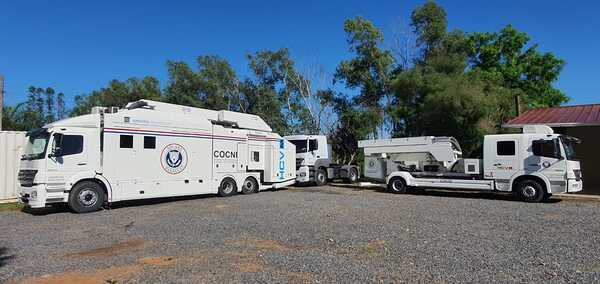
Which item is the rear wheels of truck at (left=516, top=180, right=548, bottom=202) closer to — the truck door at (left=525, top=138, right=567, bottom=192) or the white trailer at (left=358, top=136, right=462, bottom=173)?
the truck door at (left=525, top=138, right=567, bottom=192)

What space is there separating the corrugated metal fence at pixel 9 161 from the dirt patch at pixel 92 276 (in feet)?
36.9

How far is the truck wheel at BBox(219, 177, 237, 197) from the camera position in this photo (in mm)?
16078

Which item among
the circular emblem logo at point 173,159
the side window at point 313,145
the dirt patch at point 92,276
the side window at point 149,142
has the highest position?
the side window at point 313,145

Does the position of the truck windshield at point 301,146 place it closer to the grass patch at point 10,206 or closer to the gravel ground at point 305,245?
the gravel ground at point 305,245

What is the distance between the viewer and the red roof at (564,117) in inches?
655

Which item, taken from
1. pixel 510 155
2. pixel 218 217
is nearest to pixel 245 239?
pixel 218 217

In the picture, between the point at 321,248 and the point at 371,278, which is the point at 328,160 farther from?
the point at 371,278

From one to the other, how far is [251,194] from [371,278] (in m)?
12.1

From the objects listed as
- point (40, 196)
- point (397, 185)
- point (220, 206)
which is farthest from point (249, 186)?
point (40, 196)

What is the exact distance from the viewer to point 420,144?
56.2ft

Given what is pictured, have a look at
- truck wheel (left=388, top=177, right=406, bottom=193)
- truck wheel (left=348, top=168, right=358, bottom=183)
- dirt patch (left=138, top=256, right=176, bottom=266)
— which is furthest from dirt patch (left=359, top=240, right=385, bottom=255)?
truck wheel (left=348, top=168, right=358, bottom=183)

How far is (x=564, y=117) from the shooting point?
1809 cm

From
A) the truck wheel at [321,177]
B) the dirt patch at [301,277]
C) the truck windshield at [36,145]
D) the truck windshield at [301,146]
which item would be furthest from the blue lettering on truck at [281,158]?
the dirt patch at [301,277]

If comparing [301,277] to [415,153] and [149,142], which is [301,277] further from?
[415,153]
